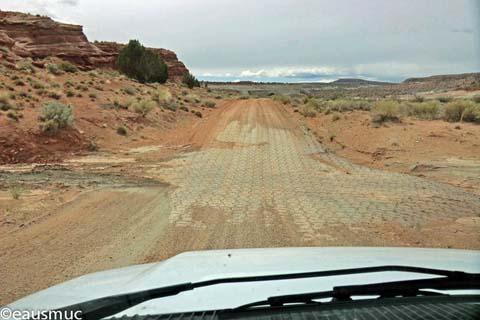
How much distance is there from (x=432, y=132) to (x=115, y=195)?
1505 cm

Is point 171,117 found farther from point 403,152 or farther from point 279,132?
point 403,152

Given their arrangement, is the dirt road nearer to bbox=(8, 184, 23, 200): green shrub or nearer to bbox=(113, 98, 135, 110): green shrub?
bbox=(8, 184, 23, 200): green shrub

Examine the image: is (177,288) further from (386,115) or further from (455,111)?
(455,111)

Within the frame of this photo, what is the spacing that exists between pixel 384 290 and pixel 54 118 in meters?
17.1

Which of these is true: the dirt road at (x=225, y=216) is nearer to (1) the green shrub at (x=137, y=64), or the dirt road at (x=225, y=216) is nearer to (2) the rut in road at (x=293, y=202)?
(2) the rut in road at (x=293, y=202)

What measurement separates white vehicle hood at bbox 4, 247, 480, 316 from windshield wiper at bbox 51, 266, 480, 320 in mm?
38

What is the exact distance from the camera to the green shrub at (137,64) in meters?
61.9

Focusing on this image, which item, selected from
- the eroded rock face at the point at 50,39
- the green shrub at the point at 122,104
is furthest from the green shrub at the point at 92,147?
the eroded rock face at the point at 50,39

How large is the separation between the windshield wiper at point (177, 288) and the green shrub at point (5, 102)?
17877 mm

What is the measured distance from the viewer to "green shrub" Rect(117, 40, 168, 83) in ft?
203

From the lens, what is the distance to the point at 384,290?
2688 mm

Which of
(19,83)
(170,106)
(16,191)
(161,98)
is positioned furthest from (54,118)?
(161,98)

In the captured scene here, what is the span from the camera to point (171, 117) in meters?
28.4

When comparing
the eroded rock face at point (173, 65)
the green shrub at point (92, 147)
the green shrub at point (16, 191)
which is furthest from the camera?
the eroded rock face at point (173, 65)
